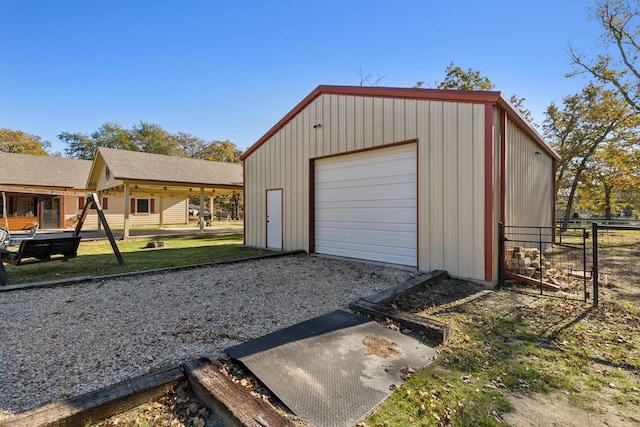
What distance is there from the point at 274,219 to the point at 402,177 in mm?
4769

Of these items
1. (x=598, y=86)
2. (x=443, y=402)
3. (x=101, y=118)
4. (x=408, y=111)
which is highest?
(x=101, y=118)

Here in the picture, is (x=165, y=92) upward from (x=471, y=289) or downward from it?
upward

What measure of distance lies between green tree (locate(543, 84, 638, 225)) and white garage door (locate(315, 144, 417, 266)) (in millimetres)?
15291

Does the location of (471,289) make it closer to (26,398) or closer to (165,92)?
(26,398)

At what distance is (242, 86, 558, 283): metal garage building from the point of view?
5281mm

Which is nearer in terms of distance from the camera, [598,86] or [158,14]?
[158,14]

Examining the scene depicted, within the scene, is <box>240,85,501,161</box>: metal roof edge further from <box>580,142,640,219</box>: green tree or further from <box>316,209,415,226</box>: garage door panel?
<box>580,142,640,219</box>: green tree

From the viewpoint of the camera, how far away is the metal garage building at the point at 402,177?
528 cm

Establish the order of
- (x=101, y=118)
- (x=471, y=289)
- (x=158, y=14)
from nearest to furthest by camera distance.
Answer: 1. (x=471, y=289)
2. (x=158, y=14)
3. (x=101, y=118)

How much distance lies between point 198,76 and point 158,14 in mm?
5931

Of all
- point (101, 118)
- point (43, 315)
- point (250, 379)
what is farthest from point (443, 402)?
point (101, 118)

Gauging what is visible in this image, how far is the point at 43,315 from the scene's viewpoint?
3695mm

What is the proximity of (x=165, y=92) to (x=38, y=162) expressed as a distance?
8.97m

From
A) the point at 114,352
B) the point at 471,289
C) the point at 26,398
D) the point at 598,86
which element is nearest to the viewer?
the point at 26,398
